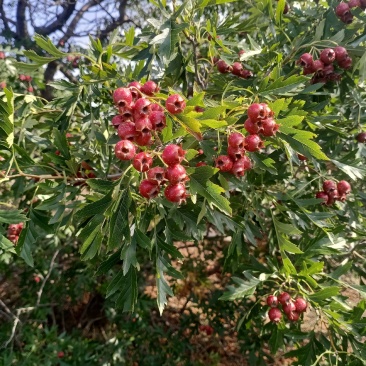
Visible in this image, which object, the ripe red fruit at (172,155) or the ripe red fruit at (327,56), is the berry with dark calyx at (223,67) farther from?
the ripe red fruit at (172,155)

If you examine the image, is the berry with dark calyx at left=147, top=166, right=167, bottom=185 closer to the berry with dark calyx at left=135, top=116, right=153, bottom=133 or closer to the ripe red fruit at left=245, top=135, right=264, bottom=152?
the berry with dark calyx at left=135, top=116, right=153, bottom=133

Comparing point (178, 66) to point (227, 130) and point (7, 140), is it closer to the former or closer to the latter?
point (227, 130)

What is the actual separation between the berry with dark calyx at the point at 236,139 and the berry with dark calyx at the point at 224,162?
7 centimetres

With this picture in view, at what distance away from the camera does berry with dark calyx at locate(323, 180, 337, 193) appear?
2004 millimetres

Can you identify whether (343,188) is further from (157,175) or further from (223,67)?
(157,175)

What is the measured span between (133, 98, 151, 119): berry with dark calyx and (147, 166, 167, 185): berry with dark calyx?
0.60ft

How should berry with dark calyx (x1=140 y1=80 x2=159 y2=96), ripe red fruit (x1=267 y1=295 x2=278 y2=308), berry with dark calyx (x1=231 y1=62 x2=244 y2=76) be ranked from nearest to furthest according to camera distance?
berry with dark calyx (x1=140 y1=80 x2=159 y2=96) < ripe red fruit (x1=267 y1=295 x2=278 y2=308) < berry with dark calyx (x1=231 y1=62 x2=244 y2=76)

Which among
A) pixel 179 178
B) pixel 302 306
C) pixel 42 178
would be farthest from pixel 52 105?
pixel 302 306

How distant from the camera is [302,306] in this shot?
6.06ft

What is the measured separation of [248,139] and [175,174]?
31 centimetres

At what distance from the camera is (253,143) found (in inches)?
54.9

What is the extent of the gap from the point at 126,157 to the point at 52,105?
947 mm

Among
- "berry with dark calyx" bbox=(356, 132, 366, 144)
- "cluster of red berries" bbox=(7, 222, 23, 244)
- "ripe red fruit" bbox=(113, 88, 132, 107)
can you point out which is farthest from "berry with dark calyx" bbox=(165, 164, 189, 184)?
"berry with dark calyx" bbox=(356, 132, 366, 144)

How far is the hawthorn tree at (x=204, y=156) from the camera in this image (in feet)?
4.41
